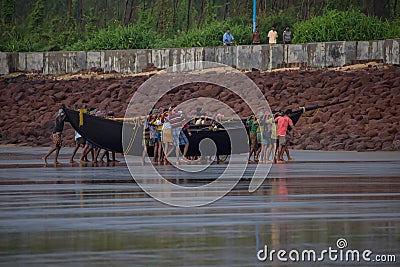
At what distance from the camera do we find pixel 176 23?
79.1 meters

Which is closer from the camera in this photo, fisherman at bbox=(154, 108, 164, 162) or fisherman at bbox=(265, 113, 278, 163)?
fisherman at bbox=(154, 108, 164, 162)

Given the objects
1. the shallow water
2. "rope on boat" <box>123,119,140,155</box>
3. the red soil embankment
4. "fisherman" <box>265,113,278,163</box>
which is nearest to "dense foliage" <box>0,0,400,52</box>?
the red soil embankment

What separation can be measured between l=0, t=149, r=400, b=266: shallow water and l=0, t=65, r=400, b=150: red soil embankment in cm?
1861

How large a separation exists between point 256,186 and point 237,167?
836 cm

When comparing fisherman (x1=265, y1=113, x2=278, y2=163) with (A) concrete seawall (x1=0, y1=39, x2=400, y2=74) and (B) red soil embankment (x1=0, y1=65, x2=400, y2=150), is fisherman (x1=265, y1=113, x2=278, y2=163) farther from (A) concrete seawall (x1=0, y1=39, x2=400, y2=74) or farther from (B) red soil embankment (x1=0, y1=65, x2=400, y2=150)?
(A) concrete seawall (x1=0, y1=39, x2=400, y2=74)

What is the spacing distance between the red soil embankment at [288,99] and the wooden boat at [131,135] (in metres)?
7.72

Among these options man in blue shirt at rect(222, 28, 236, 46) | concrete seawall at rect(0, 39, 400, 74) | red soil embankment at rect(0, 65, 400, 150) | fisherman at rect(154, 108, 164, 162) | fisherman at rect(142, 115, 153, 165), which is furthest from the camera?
man in blue shirt at rect(222, 28, 236, 46)

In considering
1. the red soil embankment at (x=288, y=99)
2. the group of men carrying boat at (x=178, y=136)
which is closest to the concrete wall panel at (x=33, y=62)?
the red soil embankment at (x=288, y=99)

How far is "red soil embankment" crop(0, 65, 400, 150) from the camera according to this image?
44156 millimetres

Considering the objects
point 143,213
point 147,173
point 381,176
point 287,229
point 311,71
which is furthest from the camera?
point 311,71

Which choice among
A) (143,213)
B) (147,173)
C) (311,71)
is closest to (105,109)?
(311,71)

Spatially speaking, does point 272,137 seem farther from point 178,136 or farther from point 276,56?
point 276,56

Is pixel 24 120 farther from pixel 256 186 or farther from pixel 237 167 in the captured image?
pixel 256 186

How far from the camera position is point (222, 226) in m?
15.4
